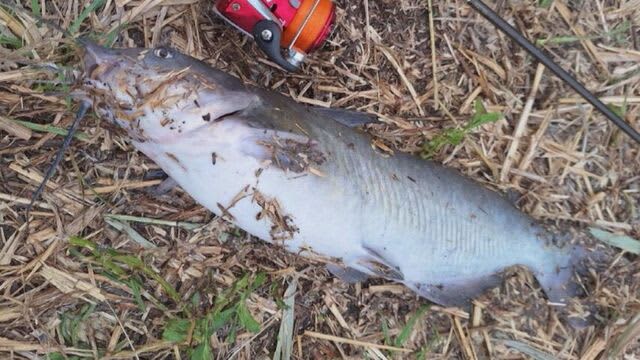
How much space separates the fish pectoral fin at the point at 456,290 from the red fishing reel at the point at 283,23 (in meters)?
1.38

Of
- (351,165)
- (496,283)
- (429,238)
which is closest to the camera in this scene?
(351,165)

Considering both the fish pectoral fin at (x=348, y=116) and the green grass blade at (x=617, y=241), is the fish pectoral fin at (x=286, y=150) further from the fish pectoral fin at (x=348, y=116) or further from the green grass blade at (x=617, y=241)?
the green grass blade at (x=617, y=241)

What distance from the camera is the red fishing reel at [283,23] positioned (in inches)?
112

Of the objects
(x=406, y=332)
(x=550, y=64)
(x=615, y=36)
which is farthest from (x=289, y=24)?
(x=615, y=36)

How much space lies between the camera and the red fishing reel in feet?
9.36

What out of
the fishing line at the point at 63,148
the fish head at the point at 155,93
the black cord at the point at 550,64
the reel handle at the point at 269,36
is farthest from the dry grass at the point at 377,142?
the fish head at the point at 155,93

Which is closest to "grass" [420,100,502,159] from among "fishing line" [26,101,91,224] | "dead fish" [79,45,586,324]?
"dead fish" [79,45,586,324]

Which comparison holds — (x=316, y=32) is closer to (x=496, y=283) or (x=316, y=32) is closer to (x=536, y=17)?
(x=536, y=17)

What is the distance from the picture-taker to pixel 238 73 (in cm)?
324

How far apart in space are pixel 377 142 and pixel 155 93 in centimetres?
111

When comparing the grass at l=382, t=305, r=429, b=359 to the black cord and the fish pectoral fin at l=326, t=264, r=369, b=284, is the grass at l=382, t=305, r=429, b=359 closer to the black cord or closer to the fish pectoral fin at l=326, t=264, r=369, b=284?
the fish pectoral fin at l=326, t=264, r=369, b=284

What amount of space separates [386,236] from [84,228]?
1.60m

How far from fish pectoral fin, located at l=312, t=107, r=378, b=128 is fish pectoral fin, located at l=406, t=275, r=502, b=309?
0.93m

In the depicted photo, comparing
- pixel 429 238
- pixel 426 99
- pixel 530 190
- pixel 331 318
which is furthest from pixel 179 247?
pixel 530 190
